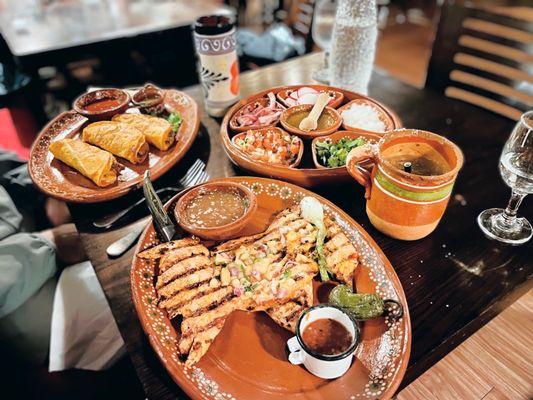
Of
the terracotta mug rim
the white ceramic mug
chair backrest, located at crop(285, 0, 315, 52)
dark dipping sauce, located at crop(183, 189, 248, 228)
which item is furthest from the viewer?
chair backrest, located at crop(285, 0, 315, 52)

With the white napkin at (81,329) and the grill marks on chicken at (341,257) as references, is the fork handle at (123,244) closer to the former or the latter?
the white napkin at (81,329)

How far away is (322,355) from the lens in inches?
37.9

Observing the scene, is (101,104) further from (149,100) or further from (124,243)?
(124,243)

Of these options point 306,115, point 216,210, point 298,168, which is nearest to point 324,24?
point 306,115

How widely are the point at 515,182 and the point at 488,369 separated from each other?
27.2 inches

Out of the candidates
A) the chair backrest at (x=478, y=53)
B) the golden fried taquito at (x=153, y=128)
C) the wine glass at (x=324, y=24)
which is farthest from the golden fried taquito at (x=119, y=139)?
the chair backrest at (x=478, y=53)

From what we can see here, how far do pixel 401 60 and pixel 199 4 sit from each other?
3320 millimetres

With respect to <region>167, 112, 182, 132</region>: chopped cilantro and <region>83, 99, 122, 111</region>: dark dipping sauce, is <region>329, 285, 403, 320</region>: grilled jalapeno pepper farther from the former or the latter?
<region>83, 99, 122, 111</region>: dark dipping sauce

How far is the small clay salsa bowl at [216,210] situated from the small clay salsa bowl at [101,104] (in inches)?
29.9

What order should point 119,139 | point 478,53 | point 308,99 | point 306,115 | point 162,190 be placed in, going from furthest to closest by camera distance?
point 478,53
point 308,99
point 306,115
point 119,139
point 162,190

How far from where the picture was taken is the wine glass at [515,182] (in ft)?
4.48

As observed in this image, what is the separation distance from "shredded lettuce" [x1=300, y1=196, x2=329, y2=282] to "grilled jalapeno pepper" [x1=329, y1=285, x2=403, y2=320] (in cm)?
12

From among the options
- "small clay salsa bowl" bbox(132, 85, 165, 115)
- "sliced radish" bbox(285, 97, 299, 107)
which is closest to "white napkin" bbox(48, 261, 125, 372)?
"small clay salsa bowl" bbox(132, 85, 165, 115)

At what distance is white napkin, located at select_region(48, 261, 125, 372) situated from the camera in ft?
5.47
